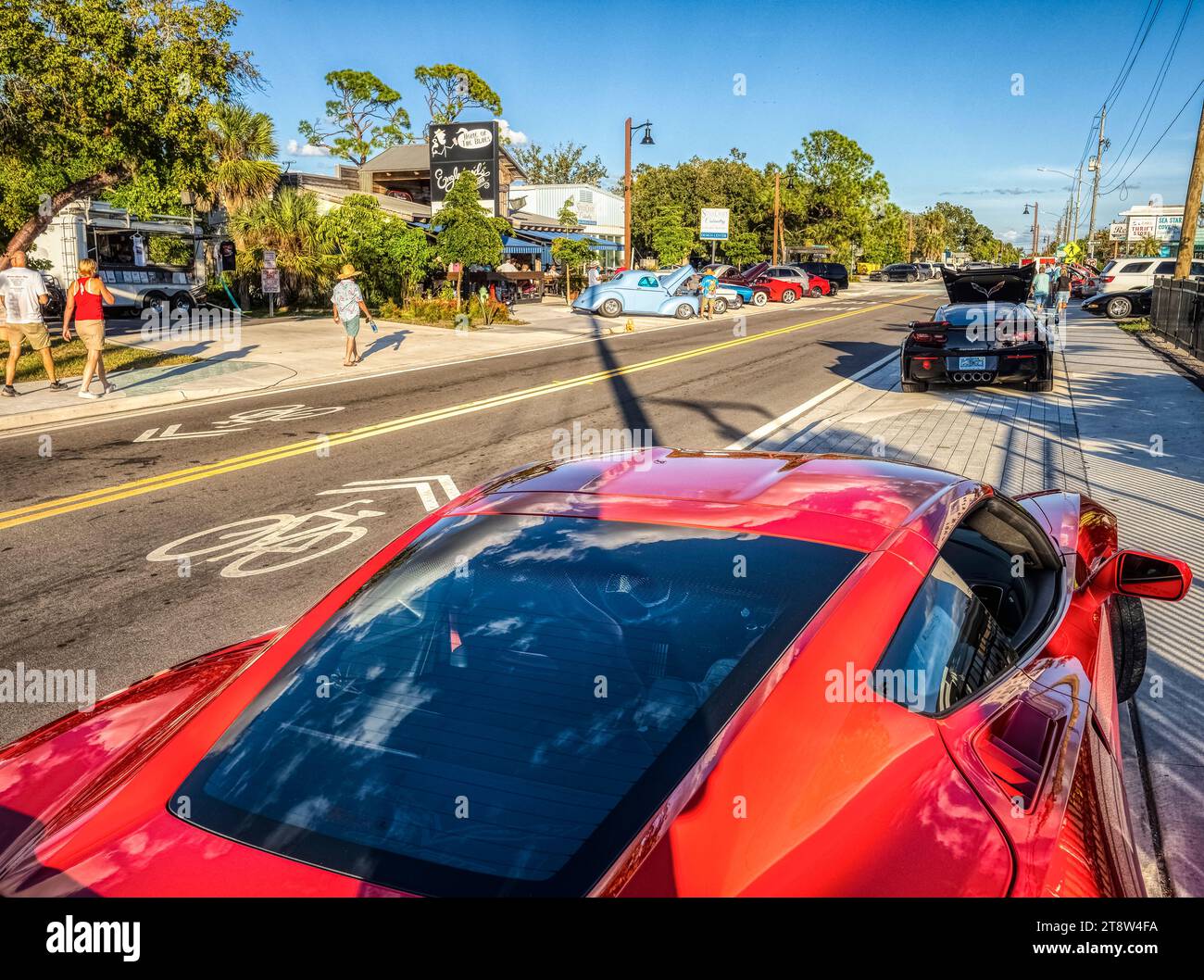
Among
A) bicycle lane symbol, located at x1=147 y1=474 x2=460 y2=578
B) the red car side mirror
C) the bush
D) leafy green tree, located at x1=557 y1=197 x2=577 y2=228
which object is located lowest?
bicycle lane symbol, located at x1=147 y1=474 x2=460 y2=578

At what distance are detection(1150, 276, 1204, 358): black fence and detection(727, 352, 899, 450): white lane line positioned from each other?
569 centimetres

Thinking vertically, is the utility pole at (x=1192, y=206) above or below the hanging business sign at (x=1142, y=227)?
below

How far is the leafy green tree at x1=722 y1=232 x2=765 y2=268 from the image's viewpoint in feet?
218

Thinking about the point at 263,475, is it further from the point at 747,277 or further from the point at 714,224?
the point at 714,224

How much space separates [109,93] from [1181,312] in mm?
20774

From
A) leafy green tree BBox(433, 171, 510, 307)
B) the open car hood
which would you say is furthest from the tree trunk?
the open car hood

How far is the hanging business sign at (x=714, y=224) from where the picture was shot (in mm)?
60719

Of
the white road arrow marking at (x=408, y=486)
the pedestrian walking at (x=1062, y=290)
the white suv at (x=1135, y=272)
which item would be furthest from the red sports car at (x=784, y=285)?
the white road arrow marking at (x=408, y=486)

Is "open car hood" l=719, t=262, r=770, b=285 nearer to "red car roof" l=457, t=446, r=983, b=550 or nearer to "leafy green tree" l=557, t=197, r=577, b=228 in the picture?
"leafy green tree" l=557, t=197, r=577, b=228

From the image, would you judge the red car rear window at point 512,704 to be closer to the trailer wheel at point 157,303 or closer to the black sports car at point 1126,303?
the trailer wheel at point 157,303

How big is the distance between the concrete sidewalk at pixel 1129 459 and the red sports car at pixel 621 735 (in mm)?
1169

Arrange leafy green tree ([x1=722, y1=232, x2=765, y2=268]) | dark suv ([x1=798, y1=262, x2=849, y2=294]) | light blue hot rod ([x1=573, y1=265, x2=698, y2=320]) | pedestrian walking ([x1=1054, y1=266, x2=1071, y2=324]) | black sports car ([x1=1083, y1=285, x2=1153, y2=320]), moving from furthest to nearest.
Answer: leafy green tree ([x1=722, y1=232, x2=765, y2=268]), dark suv ([x1=798, y1=262, x2=849, y2=294]), light blue hot rod ([x1=573, y1=265, x2=698, y2=320]), black sports car ([x1=1083, y1=285, x2=1153, y2=320]), pedestrian walking ([x1=1054, y1=266, x2=1071, y2=324])

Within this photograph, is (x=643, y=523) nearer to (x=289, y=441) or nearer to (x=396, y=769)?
(x=396, y=769)

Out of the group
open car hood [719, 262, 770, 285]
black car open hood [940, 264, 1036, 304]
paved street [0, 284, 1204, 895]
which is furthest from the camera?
open car hood [719, 262, 770, 285]
